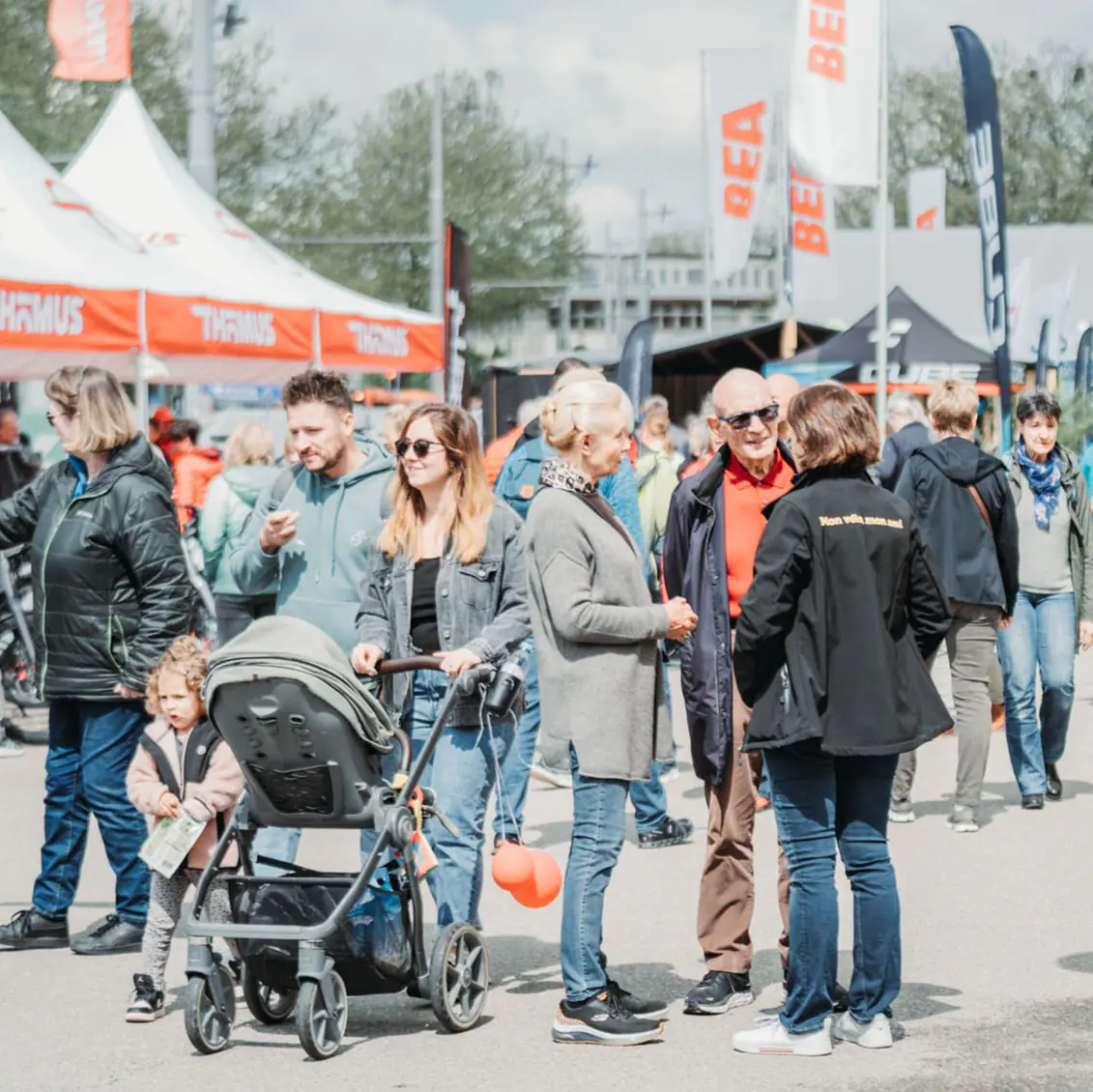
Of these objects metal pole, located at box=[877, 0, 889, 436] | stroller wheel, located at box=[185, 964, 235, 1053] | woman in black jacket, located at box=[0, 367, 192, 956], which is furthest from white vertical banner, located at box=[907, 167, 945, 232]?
stroller wheel, located at box=[185, 964, 235, 1053]

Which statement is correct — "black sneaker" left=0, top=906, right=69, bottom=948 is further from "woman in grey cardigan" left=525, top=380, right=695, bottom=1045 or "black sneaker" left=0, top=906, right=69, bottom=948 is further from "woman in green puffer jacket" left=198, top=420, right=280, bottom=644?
"woman in green puffer jacket" left=198, top=420, right=280, bottom=644

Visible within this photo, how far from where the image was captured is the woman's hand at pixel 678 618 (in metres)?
5.38

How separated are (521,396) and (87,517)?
63.0 feet

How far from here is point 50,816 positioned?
682 cm

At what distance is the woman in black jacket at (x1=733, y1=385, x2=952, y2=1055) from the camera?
510 cm

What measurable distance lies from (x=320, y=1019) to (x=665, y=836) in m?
3.39

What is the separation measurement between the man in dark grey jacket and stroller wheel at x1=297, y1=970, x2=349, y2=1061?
4026 millimetres

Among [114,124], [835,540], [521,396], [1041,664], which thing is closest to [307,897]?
[835,540]

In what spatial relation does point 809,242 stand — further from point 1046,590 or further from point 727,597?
point 727,597

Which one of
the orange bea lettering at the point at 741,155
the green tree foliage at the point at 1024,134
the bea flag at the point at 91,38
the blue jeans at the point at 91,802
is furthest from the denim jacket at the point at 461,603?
the green tree foliage at the point at 1024,134

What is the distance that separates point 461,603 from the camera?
576cm

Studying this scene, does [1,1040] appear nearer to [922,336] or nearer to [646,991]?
[646,991]

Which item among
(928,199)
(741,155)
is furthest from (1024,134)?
(741,155)

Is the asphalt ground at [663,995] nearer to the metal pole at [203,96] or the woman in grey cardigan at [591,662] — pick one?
the woman in grey cardigan at [591,662]
